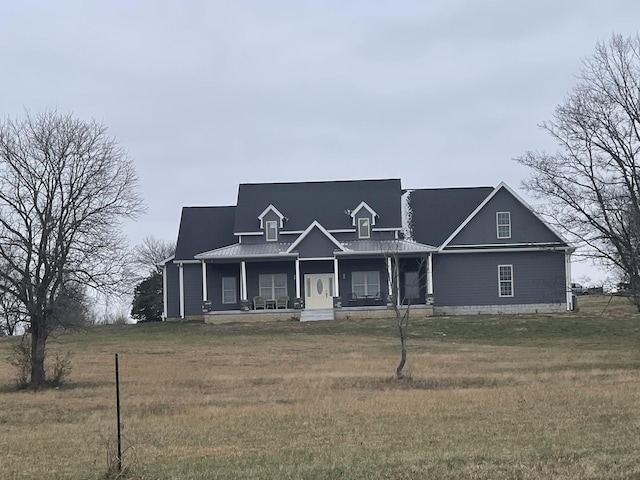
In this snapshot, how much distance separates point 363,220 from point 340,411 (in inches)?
1233

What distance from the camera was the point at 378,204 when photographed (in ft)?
157

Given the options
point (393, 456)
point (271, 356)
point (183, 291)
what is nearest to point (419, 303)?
point (183, 291)

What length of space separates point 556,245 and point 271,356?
62.9ft

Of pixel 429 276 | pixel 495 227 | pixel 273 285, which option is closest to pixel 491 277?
pixel 495 227

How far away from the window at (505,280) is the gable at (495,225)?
135cm

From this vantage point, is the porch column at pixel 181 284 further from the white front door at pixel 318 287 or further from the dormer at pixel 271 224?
the white front door at pixel 318 287

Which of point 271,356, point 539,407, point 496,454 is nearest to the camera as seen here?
point 496,454

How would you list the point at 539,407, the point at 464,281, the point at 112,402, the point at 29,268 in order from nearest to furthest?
the point at 539,407 → the point at 112,402 → the point at 29,268 → the point at 464,281

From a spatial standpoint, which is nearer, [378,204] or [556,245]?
[556,245]

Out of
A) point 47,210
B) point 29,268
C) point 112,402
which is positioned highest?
point 47,210

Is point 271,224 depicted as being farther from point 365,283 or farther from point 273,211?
point 365,283

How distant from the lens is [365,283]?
46.5 m

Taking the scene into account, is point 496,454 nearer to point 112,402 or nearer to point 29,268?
point 112,402

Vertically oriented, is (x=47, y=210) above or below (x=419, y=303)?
above
